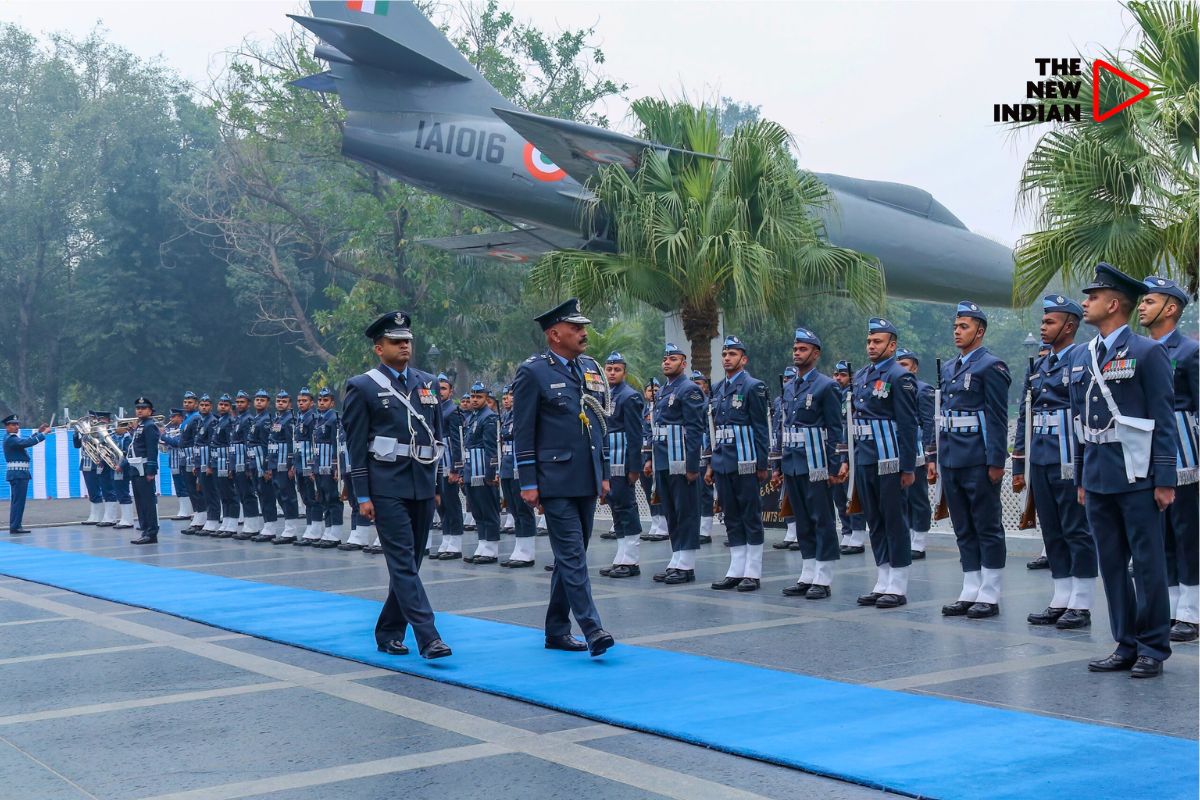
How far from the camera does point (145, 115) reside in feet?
171

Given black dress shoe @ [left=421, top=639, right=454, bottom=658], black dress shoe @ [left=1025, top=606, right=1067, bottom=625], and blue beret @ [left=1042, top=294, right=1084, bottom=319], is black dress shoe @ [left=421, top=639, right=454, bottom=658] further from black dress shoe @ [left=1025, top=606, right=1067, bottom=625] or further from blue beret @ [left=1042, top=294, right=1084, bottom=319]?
blue beret @ [left=1042, top=294, right=1084, bottom=319]

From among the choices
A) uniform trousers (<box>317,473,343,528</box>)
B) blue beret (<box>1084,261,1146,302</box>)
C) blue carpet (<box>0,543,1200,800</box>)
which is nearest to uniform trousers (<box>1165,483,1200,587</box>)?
blue beret (<box>1084,261,1146,302</box>)

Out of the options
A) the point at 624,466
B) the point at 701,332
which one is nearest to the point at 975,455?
the point at 624,466

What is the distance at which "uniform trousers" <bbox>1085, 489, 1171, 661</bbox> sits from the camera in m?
6.45

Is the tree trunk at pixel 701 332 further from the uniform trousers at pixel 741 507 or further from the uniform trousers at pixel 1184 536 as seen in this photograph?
the uniform trousers at pixel 1184 536

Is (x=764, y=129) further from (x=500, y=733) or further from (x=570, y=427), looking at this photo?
(x=500, y=733)

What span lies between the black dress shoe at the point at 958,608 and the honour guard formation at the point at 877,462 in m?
0.02

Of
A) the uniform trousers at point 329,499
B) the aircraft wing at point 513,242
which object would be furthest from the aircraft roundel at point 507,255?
the uniform trousers at point 329,499

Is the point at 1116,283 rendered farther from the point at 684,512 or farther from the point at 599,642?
the point at 684,512

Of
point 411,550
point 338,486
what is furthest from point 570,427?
point 338,486

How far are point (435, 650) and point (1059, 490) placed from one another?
399 centimetres

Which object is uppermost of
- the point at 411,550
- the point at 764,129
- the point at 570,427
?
the point at 764,129

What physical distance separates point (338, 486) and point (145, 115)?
40652 mm

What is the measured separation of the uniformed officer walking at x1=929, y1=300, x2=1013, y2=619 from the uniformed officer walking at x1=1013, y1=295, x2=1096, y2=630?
0.80ft
